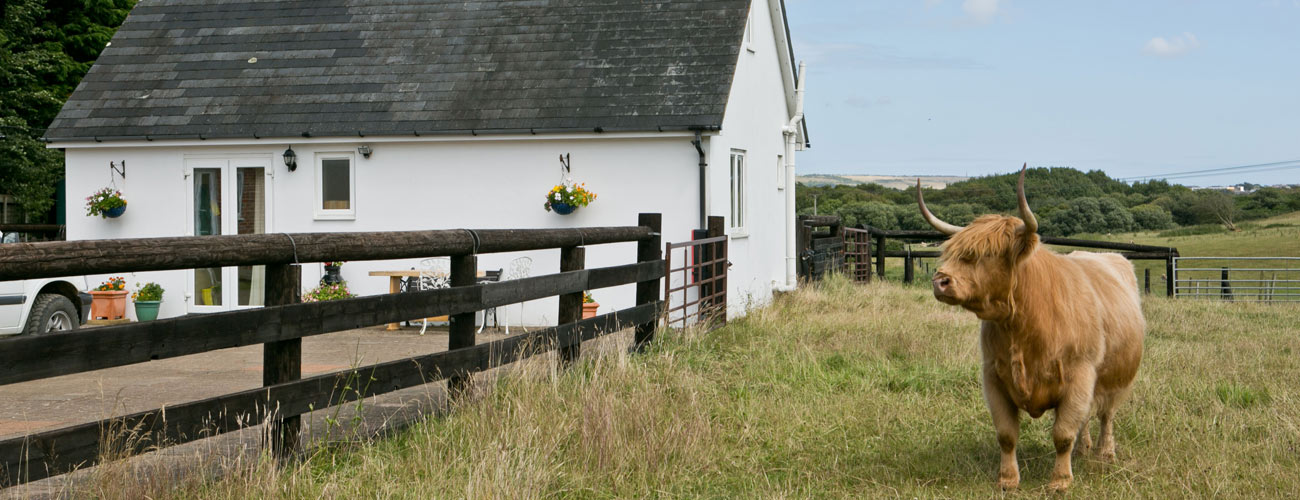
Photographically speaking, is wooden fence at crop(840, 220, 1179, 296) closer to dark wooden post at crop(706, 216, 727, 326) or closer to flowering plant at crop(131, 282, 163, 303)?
dark wooden post at crop(706, 216, 727, 326)

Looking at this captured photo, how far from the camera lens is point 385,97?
1498cm

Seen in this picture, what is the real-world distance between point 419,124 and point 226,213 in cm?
324

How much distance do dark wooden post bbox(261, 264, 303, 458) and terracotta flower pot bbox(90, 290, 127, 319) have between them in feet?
36.4

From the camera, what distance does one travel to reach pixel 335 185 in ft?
49.5

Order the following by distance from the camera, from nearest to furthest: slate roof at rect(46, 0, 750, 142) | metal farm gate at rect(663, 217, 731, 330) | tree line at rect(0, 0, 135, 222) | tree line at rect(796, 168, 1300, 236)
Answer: metal farm gate at rect(663, 217, 731, 330) < slate roof at rect(46, 0, 750, 142) < tree line at rect(0, 0, 135, 222) < tree line at rect(796, 168, 1300, 236)

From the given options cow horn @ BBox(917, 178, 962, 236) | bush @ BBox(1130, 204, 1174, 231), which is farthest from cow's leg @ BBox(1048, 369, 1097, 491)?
bush @ BBox(1130, 204, 1174, 231)

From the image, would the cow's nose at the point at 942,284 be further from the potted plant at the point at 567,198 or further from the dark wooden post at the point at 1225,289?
the dark wooden post at the point at 1225,289

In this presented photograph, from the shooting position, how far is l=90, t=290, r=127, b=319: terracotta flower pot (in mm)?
14656

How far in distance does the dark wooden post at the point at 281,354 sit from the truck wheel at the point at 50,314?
7.49 m

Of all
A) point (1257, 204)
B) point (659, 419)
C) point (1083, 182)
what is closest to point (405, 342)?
point (659, 419)

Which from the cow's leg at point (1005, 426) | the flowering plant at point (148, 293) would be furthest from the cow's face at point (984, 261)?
the flowering plant at point (148, 293)

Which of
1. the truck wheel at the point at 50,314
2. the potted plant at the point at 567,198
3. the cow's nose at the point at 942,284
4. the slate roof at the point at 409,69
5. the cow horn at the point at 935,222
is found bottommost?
the truck wheel at the point at 50,314

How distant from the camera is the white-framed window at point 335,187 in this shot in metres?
14.9

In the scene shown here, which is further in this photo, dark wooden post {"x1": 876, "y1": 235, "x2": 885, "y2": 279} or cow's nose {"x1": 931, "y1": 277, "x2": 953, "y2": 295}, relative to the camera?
dark wooden post {"x1": 876, "y1": 235, "x2": 885, "y2": 279}
